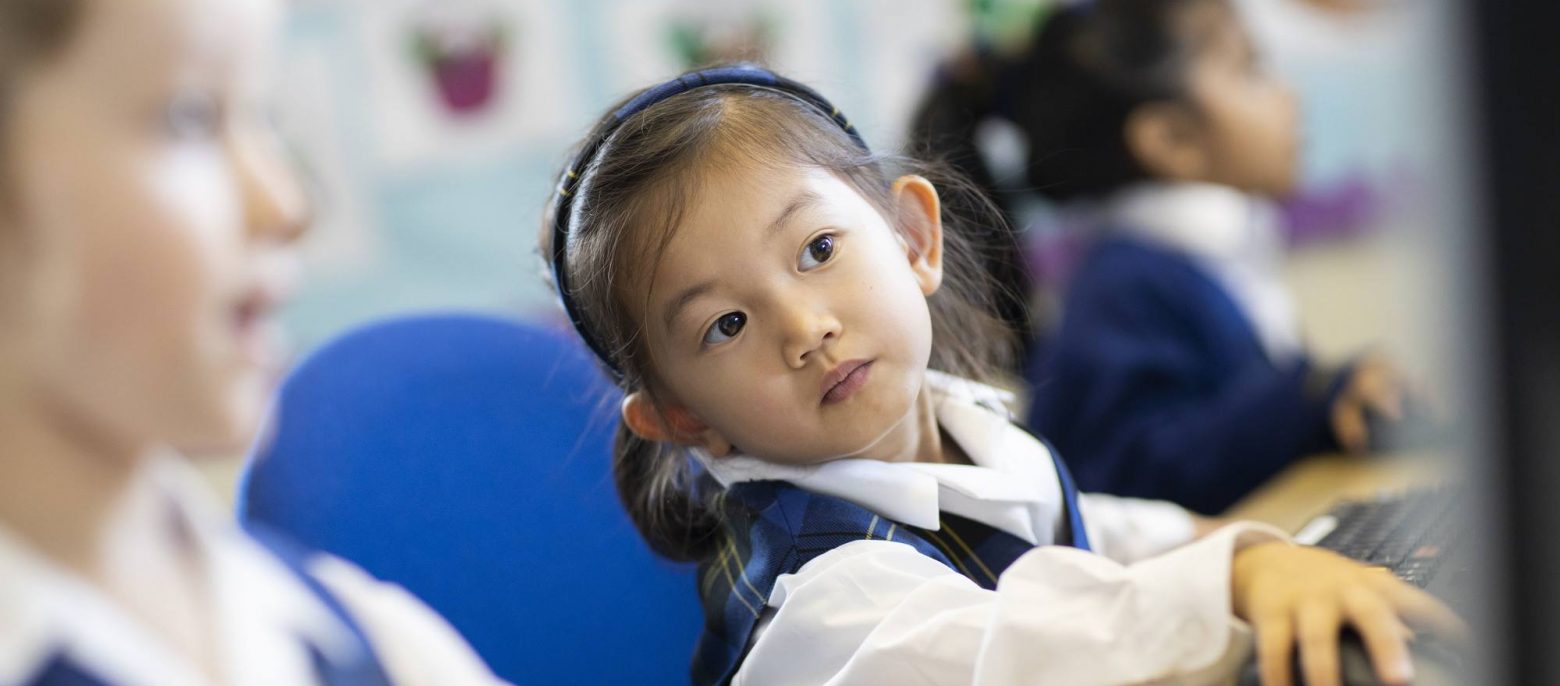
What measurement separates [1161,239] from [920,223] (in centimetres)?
72

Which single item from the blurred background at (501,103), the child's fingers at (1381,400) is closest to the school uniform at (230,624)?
the child's fingers at (1381,400)

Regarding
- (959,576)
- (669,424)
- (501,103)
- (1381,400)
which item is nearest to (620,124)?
(669,424)

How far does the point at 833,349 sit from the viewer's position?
2.00 feet

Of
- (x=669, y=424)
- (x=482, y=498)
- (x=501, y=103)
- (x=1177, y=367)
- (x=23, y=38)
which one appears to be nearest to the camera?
(x=23, y=38)

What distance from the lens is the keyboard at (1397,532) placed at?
44cm

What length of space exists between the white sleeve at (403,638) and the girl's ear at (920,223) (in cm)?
33

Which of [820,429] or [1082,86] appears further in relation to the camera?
[1082,86]

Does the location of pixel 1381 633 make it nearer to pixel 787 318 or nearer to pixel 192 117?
pixel 787 318

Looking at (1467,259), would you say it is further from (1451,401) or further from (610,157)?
(610,157)

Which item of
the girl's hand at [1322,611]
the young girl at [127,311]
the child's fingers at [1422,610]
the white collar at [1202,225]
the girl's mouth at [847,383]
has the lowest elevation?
the white collar at [1202,225]

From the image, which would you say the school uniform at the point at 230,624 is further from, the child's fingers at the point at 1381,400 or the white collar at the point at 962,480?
the child's fingers at the point at 1381,400

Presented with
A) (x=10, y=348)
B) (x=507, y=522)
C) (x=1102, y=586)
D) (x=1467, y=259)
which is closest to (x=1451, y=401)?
(x=1467, y=259)

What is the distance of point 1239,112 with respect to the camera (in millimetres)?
1292

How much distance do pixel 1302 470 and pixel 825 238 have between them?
28.8 inches
